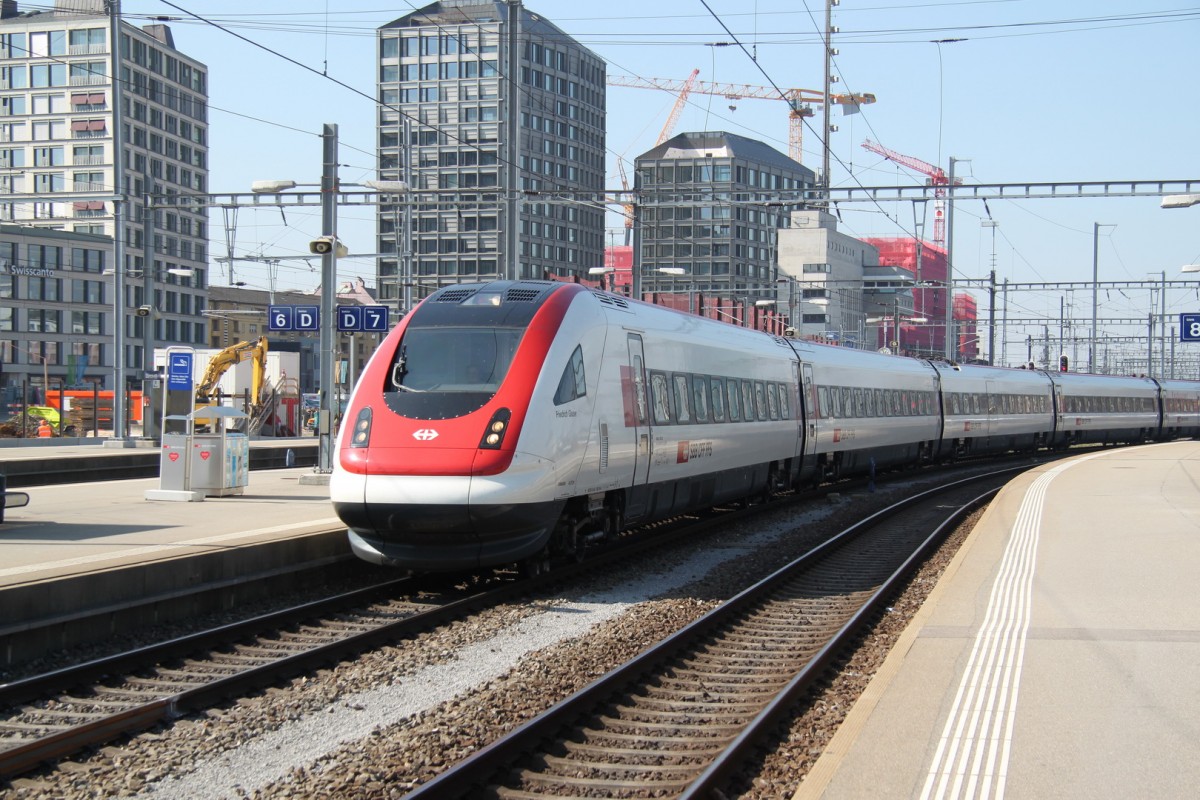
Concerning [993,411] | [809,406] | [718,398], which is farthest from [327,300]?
[993,411]

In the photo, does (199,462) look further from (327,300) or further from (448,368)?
(448,368)

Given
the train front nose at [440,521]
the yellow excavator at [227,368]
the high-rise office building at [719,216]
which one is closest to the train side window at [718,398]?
the train front nose at [440,521]

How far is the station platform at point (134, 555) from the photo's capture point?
32.7 feet

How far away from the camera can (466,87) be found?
10769 cm

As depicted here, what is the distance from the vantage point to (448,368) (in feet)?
41.8

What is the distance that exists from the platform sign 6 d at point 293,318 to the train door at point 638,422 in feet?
31.2

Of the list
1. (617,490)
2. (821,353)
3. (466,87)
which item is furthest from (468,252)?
(617,490)

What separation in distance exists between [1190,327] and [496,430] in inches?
1771

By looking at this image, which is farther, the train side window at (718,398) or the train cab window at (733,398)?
the train cab window at (733,398)

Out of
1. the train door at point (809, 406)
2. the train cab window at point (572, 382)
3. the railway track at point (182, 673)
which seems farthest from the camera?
the train door at point (809, 406)

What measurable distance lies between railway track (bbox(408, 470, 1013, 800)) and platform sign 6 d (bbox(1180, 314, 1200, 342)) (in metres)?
40.2

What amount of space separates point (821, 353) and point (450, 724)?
19581mm

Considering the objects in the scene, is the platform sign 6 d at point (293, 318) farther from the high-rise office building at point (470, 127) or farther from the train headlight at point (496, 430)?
the high-rise office building at point (470, 127)

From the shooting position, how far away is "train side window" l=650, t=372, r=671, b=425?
607 inches
